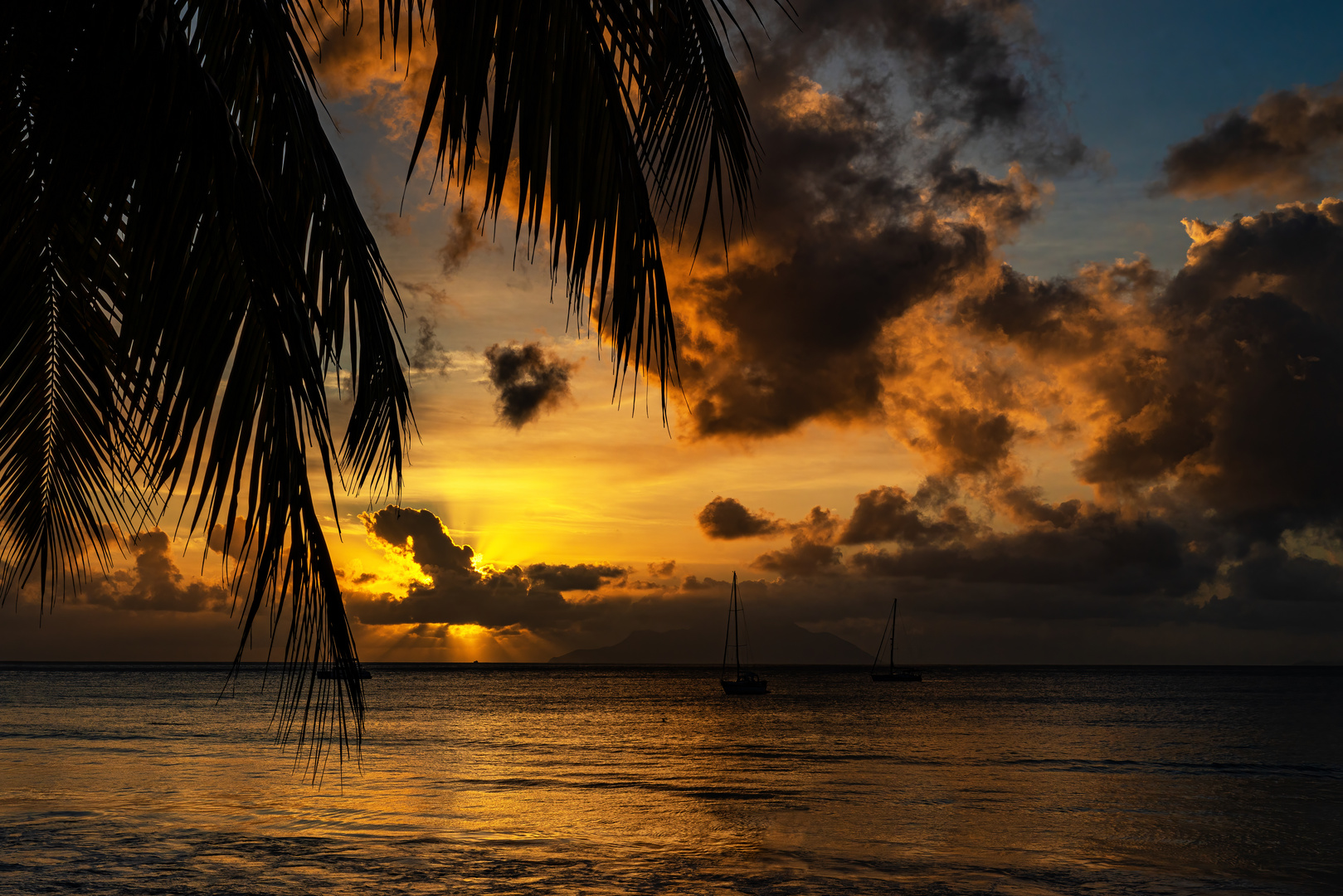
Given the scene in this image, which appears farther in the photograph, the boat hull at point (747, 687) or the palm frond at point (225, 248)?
the boat hull at point (747, 687)

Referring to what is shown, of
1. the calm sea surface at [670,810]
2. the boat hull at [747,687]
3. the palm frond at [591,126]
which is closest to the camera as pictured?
the palm frond at [591,126]

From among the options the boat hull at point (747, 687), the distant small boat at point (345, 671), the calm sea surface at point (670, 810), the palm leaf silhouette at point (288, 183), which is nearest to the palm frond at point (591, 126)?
the palm leaf silhouette at point (288, 183)

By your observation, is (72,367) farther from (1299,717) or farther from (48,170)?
(1299,717)

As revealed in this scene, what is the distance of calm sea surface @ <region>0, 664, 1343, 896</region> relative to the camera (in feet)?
57.1

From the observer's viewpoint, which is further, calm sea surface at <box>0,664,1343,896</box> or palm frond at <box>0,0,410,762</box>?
calm sea surface at <box>0,664,1343,896</box>

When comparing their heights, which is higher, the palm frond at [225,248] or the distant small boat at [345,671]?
the palm frond at [225,248]

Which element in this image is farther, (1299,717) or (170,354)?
(1299,717)

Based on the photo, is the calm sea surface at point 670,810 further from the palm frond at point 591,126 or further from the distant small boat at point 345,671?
the palm frond at point 591,126

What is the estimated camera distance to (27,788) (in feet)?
85.4

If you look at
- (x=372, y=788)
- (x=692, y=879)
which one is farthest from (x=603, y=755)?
(x=692, y=879)

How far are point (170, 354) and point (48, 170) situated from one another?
1.07 metres

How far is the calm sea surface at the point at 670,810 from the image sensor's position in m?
17.4

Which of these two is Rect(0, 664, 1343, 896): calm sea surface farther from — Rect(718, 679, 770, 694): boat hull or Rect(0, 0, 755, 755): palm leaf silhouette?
Rect(718, 679, 770, 694): boat hull

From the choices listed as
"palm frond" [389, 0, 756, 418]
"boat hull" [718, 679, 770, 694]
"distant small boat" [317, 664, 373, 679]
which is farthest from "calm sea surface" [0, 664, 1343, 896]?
"boat hull" [718, 679, 770, 694]
